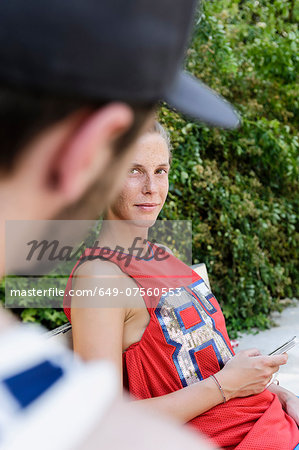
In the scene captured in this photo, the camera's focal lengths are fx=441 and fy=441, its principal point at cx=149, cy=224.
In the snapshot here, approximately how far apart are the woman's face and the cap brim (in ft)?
3.44

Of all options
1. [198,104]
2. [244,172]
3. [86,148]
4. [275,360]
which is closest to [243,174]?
[244,172]

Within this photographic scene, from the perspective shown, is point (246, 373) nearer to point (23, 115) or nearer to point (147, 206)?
point (147, 206)

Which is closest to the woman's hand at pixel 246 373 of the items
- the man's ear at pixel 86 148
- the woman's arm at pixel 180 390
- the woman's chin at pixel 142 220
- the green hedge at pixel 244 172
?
the woman's arm at pixel 180 390

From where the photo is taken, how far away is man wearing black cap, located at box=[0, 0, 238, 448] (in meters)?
0.37

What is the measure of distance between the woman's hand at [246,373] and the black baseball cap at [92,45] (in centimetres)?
117

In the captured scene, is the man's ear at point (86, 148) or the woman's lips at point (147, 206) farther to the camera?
the woman's lips at point (147, 206)

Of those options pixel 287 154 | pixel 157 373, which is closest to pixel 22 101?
pixel 157 373

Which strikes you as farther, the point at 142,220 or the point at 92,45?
the point at 142,220

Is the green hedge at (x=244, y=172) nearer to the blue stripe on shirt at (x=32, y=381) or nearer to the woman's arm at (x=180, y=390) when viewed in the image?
the woman's arm at (x=180, y=390)

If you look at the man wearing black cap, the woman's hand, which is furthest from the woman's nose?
the man wearing black cap

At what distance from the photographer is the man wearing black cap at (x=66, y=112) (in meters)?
0.37

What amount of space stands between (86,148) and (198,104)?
0.22 meters

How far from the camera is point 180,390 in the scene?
1.37m

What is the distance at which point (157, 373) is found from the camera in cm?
142
